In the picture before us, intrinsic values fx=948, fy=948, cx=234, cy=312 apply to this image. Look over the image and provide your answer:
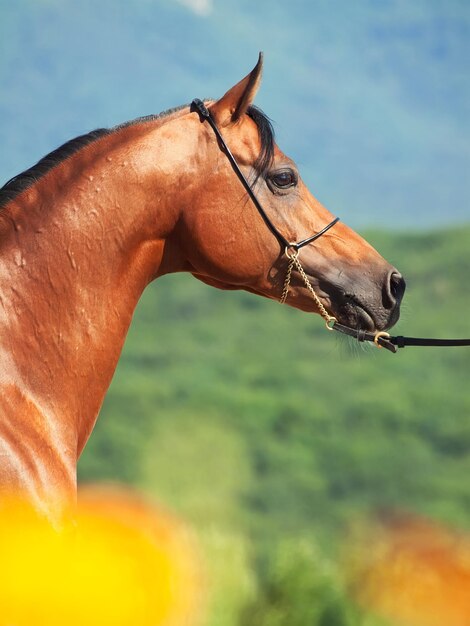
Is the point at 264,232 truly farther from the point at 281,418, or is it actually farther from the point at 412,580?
the point at 281,418

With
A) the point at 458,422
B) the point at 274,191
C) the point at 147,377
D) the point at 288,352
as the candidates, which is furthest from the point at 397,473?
the point at 274,191

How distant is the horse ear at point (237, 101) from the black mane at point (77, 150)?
9cm

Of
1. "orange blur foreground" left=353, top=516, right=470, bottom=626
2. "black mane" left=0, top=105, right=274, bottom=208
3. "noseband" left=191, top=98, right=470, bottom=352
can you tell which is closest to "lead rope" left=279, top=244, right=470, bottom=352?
"noseband" left=191, top=98, right=470, bottom=352

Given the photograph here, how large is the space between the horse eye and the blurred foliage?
8.28m

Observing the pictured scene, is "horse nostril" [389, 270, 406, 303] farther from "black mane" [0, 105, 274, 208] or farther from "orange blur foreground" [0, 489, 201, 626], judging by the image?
"orange blur foreground" [0, 489, 201, 626]

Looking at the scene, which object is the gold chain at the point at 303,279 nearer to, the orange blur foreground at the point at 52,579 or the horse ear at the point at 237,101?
the horse ear at the point at 237,101

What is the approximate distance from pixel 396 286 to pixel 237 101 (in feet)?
2.85

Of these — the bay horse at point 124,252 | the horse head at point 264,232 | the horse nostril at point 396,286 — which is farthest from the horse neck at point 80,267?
the horse nostril at point 396,286

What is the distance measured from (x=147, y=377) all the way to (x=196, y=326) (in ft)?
5.61

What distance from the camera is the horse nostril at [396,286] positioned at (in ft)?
11.1

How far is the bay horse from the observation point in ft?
9.38

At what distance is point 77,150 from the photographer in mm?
3141

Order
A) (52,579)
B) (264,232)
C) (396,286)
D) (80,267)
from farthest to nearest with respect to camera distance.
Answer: (396,286) → (264,232) → (80,267) → (52,579)

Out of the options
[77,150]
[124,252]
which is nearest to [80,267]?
[124,252]
